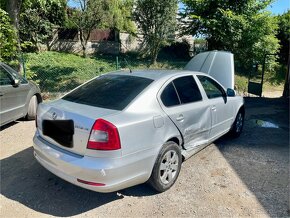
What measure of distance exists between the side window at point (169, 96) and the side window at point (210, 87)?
925 millimetres

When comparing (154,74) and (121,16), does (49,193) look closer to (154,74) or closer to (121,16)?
(154,74)

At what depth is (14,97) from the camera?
588cm

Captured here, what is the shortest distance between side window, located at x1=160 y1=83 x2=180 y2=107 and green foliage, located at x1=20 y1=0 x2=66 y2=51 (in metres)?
14.5

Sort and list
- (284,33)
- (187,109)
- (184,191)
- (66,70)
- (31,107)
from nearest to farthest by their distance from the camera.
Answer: (184,191), (187,109), (31,107), (66,70), (284,33)

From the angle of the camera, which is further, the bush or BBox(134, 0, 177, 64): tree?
the bush

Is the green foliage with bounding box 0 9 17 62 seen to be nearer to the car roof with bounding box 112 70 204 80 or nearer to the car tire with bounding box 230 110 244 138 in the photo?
the car roof with bounding box 112 70 204 80

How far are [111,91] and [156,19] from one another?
51.0 ft

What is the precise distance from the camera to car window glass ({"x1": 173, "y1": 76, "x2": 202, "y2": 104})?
3.94m

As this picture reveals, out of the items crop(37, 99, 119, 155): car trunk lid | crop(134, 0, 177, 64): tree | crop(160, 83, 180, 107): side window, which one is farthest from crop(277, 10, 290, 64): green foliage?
crop(37, 99, 119, 155): car trunk lid

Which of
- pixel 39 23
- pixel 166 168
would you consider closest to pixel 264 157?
pixel 166 168

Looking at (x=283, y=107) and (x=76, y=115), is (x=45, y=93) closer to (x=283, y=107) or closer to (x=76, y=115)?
(x=76, y=115)

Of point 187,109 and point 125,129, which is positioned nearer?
point 125,129

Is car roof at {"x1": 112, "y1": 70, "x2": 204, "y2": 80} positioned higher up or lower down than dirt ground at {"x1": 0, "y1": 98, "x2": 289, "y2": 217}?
higher up

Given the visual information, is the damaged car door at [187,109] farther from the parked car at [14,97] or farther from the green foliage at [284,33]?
the green foliage at [284,33]
